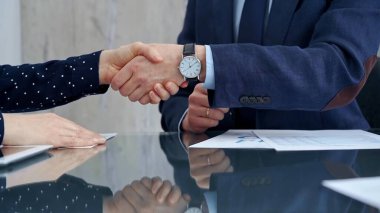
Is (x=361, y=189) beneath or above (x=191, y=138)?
above

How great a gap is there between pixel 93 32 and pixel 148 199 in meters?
1.76

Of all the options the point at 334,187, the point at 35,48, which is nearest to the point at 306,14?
the point at 334,187

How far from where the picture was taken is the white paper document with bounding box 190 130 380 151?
2.43 feet

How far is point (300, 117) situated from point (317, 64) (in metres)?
0.24

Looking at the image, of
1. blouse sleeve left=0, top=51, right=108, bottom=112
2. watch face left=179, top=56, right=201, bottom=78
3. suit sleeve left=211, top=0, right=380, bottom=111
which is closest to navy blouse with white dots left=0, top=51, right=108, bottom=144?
blouse sleeve left=0, top=51, right=108, bottom=112

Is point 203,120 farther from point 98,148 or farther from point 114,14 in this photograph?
point 114,14

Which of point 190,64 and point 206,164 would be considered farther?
point 190,64

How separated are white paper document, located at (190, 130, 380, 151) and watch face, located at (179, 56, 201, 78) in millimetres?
158

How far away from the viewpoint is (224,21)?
1.17m

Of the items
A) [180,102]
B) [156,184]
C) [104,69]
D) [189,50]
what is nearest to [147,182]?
[156,184]

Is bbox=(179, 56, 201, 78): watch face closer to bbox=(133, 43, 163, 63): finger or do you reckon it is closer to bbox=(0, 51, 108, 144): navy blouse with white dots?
bbox=(133, 43, 163, 63): finger

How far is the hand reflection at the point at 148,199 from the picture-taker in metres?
0.39

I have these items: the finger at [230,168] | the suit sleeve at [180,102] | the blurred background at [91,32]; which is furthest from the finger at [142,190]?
the blurred background at [91,32]

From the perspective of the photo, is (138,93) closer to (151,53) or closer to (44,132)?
(151,53)
